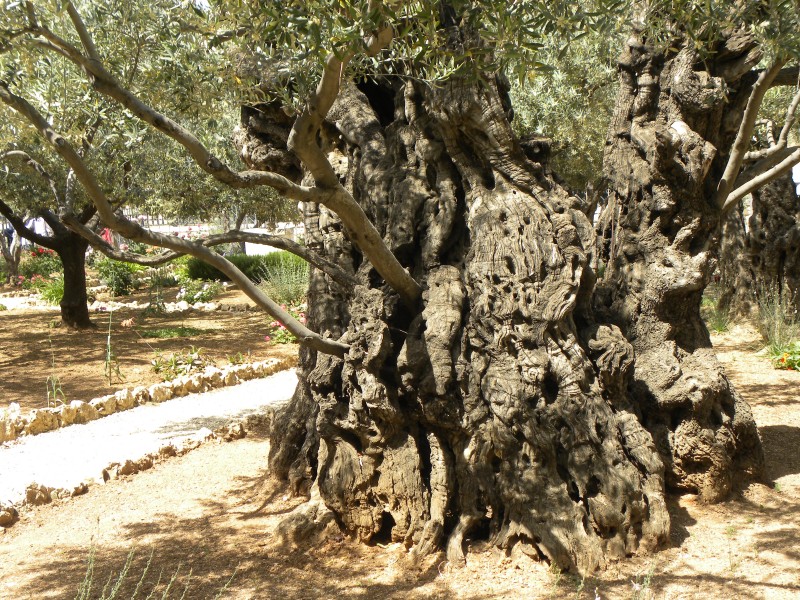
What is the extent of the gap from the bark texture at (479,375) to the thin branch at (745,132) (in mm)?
1272

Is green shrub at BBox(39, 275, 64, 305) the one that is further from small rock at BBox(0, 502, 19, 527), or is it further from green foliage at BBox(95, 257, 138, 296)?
small rock at BBox(0, 502, 19, 527)

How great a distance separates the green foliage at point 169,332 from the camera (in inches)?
489

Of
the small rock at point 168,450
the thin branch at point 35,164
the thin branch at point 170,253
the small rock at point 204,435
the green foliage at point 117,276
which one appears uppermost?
the thin branch at point 35,164

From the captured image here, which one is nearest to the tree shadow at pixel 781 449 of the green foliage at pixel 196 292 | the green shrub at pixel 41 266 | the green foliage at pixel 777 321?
the green foliage at pixel 777 321

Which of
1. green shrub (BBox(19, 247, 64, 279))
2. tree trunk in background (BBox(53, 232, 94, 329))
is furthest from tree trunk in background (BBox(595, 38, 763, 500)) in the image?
green shrub (BBox(19, 247, 64, 279))

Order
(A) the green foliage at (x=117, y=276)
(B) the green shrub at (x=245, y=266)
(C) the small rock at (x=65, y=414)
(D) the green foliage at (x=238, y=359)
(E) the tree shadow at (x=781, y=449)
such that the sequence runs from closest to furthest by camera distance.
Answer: (E) the tree shadow at (x=781, y=449), (C) the small rock at (x=65, y=414), (D) the green foliage at (x=238, y=359), (A) the green foliage at (x=117, y=276), (B) the green shrub at (x=245, y=266)

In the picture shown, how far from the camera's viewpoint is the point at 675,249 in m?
5.37

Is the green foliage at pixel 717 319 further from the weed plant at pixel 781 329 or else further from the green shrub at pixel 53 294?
the green shrub at pixel 53 294

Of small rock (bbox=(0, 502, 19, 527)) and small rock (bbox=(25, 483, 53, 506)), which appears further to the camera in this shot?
small rock (bbox=(25, 483, 53, 506))

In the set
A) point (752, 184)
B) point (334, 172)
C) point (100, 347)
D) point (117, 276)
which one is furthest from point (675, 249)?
point (117, 276)

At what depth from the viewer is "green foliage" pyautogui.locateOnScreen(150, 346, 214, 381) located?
986cm

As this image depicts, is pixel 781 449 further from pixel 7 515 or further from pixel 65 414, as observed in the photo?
pixel 65 414

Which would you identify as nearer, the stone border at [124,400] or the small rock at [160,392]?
the stone border at [124,400]

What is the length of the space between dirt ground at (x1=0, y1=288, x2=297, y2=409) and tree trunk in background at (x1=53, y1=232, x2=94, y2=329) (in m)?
0.25
